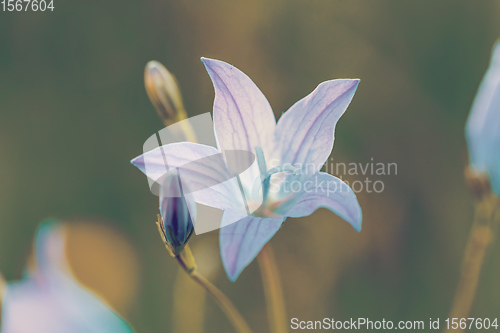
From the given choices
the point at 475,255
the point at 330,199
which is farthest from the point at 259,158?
the point at 475,255

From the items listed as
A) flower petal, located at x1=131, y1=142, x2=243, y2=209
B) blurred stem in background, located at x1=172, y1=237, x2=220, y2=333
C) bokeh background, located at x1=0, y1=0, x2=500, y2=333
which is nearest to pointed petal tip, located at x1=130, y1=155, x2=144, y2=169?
flower petal, located at x1=131, y1=142, x2=243, y2=209

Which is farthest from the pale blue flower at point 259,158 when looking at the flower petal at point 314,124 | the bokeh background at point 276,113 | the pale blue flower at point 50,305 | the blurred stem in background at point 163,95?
the bokeh background at point 276,113

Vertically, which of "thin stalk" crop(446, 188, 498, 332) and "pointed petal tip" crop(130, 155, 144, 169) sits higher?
"pointed petal tip" crop(130, 155, 144, 169)

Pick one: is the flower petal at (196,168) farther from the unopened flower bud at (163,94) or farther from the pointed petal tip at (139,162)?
the unopened flower bud at (163,94)

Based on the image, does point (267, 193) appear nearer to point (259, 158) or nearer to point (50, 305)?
point (259, 158)

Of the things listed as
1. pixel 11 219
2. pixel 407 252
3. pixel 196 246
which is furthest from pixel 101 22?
pixel 407 252

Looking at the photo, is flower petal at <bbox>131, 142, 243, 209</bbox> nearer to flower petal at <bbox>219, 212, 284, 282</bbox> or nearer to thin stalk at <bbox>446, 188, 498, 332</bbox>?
flower petal at <bbox>219, 212, 284, 282</bbox>

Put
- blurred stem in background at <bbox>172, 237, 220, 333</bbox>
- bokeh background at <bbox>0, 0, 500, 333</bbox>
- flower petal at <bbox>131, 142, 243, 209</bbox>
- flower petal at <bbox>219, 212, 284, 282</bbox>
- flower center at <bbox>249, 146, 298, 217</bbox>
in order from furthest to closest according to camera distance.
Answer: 1. bokeh background at <bbox>0, 0, 500, 333</bbox>
2. blurred stem in background at <bbox>172, 237, 220, 333</bbox>
3. flower center at <bbox>249, 146, 298, 217</bbox>
4. flower petal at <bbox>131, 142, 243, 209</bbox>
5. flower petal at <bbox>219, 212, 284, 282</bbox>

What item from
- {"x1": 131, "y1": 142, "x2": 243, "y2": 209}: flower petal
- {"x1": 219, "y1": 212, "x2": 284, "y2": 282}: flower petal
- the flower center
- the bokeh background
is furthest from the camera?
the bokeh background
